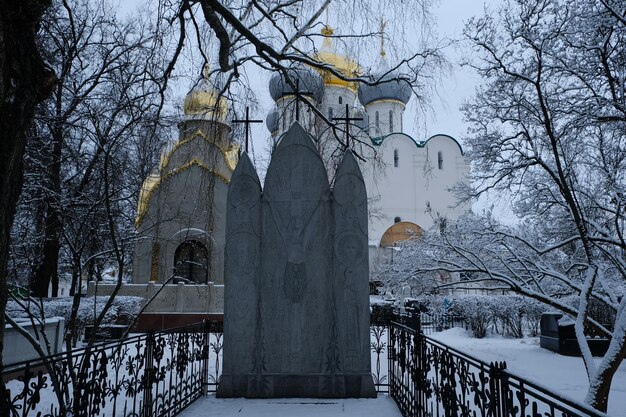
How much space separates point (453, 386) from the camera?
4121 mm

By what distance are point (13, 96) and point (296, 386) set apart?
4.73 m

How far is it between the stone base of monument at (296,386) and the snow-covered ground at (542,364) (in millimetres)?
1539

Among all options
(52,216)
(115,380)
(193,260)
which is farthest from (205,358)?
(193,260)

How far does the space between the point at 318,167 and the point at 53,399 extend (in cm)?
583

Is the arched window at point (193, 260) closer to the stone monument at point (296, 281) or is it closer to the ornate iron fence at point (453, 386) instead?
the stone monument at point (296, 281)

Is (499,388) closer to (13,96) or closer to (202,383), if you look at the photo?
(13,96)

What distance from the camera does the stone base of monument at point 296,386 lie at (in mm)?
6336

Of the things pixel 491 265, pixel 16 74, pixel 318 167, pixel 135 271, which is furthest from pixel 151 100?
pixel 135 271

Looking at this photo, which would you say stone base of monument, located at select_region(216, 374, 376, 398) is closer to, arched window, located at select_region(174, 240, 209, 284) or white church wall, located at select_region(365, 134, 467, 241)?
arched window, located at select_region(174, 240, 209, 284)

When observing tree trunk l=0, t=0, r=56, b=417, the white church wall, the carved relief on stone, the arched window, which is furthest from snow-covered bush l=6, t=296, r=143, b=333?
the white church wall

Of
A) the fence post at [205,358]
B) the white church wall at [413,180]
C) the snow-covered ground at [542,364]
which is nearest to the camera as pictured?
the fence post at [205,358]

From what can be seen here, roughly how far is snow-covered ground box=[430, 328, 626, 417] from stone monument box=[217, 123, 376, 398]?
1.75m

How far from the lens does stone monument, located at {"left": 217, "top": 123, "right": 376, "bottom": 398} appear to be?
21.0ft

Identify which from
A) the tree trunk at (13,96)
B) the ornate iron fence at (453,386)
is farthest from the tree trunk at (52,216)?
the ornate iron fence at (453,386)
